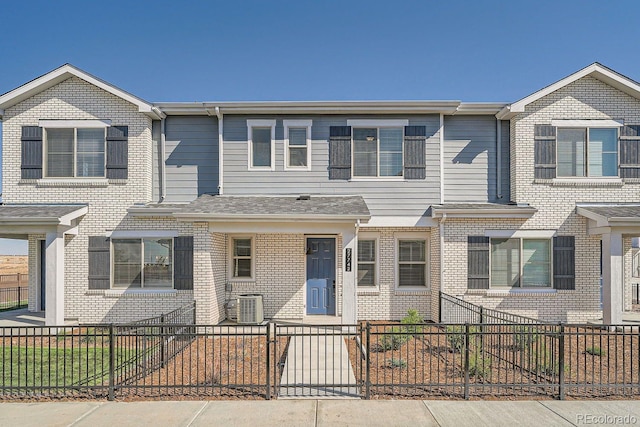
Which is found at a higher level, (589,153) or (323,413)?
(589,153)

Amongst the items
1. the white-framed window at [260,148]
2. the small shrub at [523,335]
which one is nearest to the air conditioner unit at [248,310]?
the white-framed window at [260,148]

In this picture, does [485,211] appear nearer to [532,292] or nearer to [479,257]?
[479,257]

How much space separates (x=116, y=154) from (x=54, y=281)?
381 centimetres

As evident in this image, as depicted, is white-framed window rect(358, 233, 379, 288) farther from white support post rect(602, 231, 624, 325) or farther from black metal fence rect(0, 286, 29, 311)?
black metal fence rect(0, 286, 29, 311)

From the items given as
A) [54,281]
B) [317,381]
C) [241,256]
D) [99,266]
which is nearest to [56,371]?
[317,381]

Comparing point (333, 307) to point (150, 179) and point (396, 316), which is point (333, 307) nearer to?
point (396, 316)

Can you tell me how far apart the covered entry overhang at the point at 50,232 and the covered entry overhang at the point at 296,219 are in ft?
10.2

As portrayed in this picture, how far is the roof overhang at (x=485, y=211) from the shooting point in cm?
1168

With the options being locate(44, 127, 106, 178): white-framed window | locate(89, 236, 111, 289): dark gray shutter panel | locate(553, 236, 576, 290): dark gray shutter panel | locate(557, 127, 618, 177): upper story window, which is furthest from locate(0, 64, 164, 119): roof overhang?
Result: locate(553, 236, 576, 290): dark gray shutter panel

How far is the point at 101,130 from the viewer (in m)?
12.4

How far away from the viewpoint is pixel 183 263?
12062 millimetres

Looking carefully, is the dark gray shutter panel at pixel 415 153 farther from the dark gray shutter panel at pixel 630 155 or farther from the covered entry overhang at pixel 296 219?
the dark gray shutter panel at pixel 630 155

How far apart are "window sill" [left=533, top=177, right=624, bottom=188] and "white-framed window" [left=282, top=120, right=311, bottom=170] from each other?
6649mm

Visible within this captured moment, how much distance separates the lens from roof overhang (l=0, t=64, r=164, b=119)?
1199 centimetres
